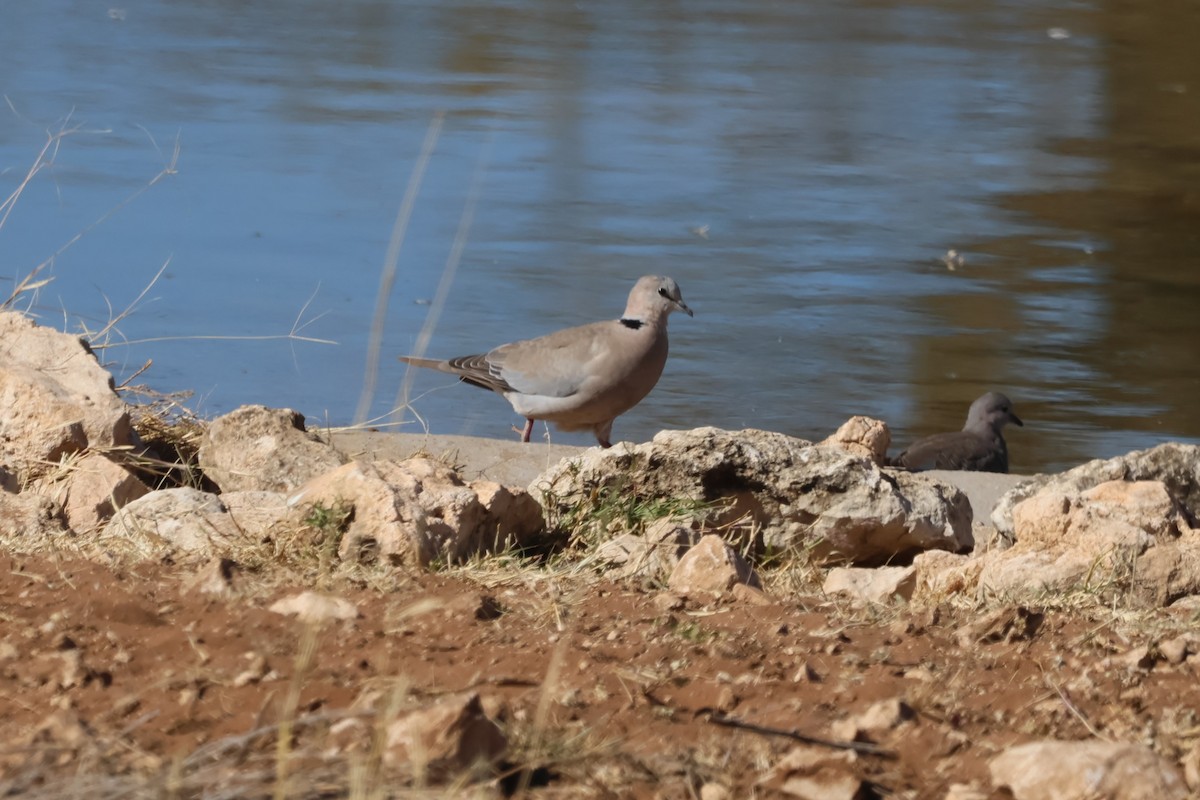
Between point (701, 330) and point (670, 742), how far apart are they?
5442 millimetres

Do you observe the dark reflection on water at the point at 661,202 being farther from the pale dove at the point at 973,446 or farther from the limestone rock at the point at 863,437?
the limestone rock at the point at 863,437

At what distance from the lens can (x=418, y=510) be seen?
354 cm

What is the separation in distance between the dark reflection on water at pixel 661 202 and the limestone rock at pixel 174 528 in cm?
176

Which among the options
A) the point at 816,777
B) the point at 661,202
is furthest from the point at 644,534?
the point at 661,202

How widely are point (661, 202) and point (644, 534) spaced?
5970 mm

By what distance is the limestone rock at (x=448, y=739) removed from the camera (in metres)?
2.14

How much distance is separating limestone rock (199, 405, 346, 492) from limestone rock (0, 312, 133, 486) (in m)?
0.24

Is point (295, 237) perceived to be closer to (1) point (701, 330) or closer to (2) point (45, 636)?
(1) point (701, 330)

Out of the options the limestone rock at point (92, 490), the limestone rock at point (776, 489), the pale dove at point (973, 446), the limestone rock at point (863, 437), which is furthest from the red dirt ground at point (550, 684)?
the pale dove at point (973, 446)

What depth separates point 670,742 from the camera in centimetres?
239

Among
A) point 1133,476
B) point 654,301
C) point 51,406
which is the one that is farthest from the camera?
point 654,301

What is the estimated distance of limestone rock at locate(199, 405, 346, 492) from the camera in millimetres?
4445

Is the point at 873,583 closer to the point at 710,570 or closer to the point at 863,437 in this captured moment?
the point at 710,570

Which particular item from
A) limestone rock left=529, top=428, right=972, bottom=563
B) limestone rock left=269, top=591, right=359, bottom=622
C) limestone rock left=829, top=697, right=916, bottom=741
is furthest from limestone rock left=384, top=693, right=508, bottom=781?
limestone rock left=529, top=428, right=972, bottom=563
